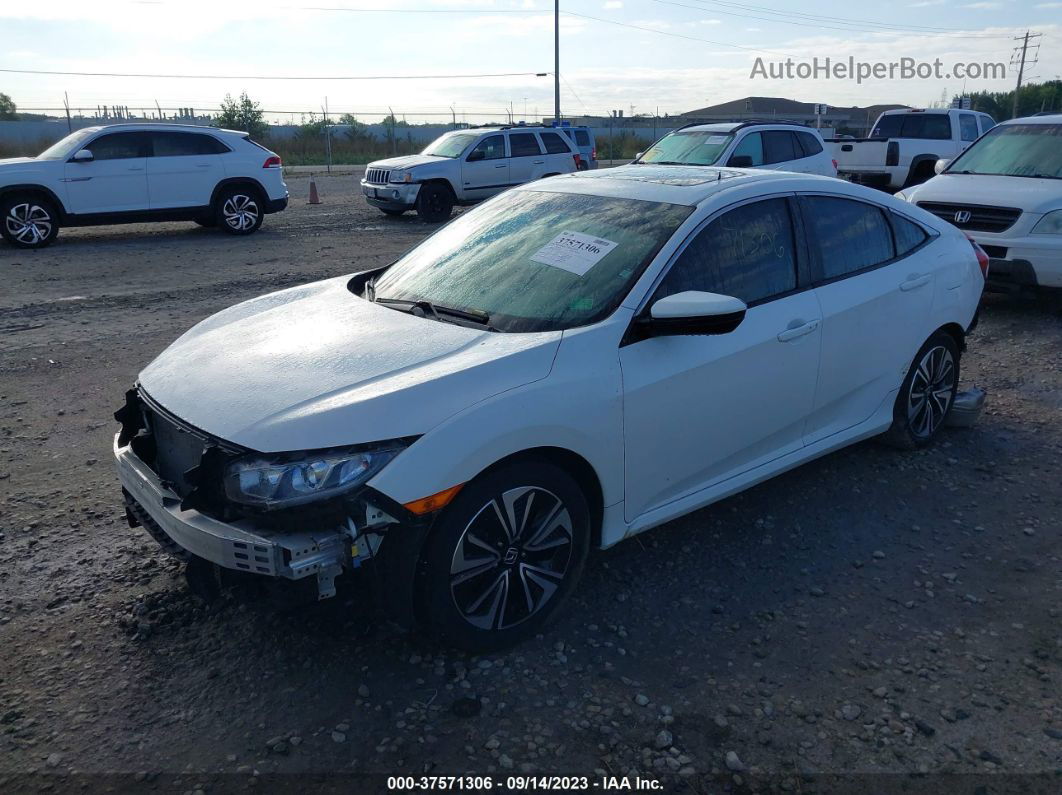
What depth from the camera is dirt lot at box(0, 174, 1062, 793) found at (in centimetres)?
288

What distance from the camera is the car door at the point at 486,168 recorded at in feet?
59.6

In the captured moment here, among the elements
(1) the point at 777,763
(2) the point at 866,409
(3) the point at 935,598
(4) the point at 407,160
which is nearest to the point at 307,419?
(1) the point at 777,763

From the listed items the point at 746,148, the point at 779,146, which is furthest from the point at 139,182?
the point at 779,146

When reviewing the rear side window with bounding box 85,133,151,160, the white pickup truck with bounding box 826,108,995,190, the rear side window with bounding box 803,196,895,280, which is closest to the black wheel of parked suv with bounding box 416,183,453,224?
the rear side window with bounding box 85,133,151,160

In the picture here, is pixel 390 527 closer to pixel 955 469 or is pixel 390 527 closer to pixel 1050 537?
pixel 1050 537

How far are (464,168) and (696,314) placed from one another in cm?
1533

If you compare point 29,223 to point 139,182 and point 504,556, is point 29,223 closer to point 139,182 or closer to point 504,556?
→ point 139,182

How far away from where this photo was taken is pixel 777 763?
2.88m

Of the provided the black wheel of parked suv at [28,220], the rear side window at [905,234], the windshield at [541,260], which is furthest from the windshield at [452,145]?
the windshield at [541,260]

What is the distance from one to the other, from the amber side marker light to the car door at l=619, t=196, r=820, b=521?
818 mm

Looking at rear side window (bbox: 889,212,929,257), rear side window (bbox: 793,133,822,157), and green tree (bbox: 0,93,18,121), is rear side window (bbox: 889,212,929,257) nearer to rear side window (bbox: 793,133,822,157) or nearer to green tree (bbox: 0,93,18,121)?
rear side window (bbox: 793,133,822,157)

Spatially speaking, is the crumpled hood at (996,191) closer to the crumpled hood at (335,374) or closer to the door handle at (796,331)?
the door handle at (796,331)

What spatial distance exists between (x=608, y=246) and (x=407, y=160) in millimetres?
15216

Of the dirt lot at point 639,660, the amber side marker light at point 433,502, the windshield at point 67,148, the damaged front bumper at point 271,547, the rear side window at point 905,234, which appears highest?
the windshield at point 67,148
